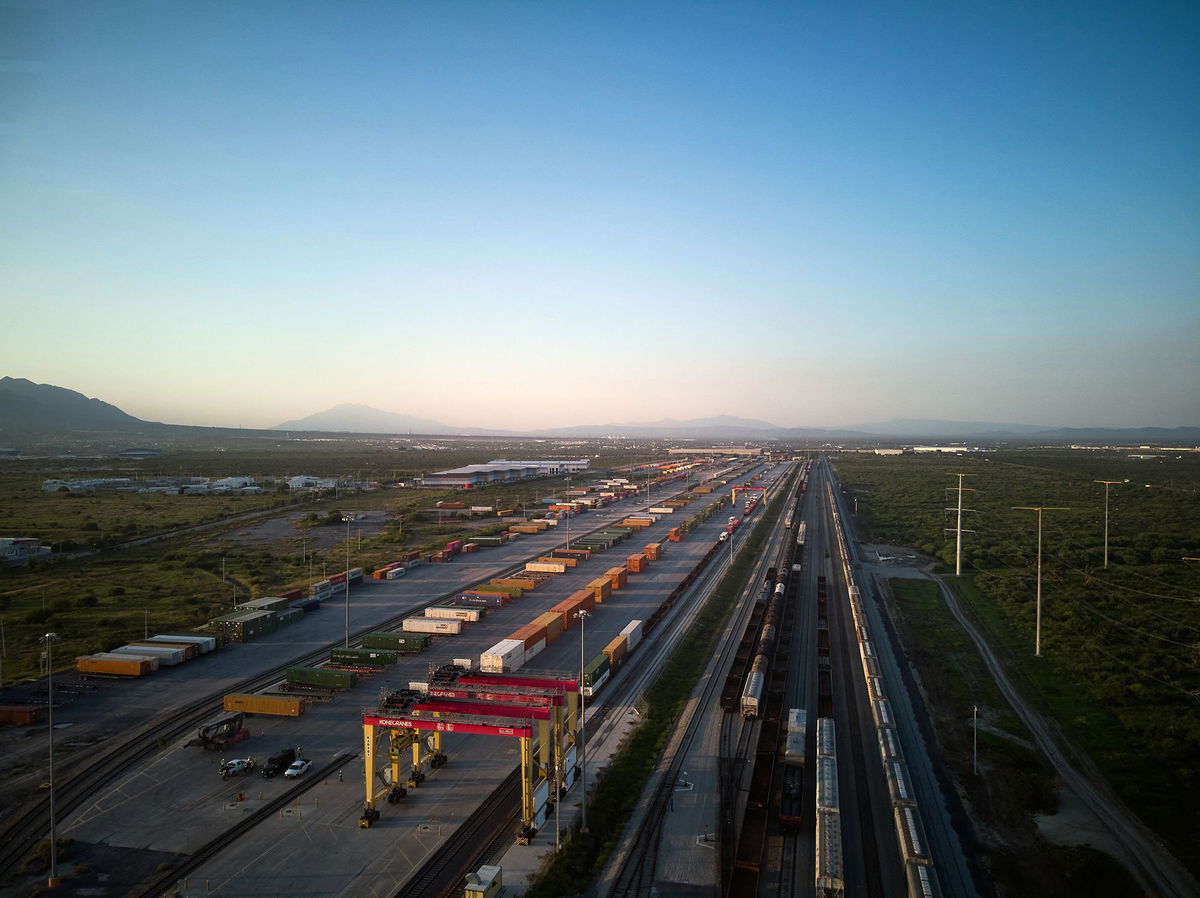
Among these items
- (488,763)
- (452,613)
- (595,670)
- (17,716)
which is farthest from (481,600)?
(17,716)

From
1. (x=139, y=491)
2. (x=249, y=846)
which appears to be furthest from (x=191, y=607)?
(x=139, y=491)

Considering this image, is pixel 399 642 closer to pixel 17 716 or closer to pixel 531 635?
pixel 531 635

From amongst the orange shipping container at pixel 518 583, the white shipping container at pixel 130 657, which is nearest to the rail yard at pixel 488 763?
the white shipping container at pixel 130 657

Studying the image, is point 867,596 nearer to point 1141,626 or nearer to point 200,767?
point 1141,626

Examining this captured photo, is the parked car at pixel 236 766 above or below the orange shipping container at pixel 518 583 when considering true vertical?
below

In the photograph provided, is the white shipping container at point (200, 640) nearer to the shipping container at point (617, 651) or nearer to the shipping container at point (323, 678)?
the shipping container at point (323, 678)
